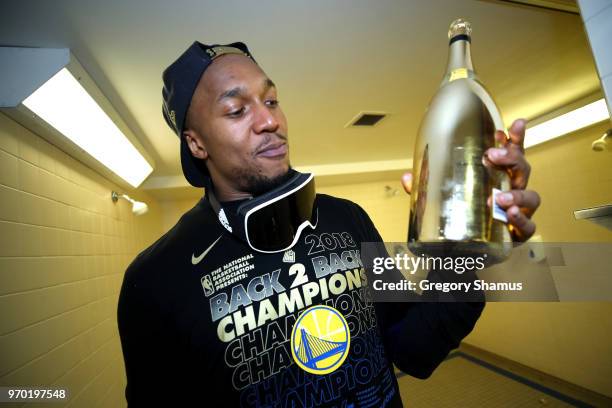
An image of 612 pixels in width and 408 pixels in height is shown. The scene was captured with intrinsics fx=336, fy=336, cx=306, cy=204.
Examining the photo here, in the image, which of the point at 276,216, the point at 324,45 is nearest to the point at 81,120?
the point at 324,45

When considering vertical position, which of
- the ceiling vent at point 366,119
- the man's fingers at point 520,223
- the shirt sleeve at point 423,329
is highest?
the ceiling vent at point 366,119

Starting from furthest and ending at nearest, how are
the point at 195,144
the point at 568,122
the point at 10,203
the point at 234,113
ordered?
the point at 568,122 < the point at 10,203 < the point at 195,144 < the point at 234,113

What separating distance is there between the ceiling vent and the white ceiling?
83 millimetres

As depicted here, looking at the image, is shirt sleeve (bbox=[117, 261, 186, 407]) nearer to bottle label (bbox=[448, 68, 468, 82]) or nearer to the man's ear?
the man's ear

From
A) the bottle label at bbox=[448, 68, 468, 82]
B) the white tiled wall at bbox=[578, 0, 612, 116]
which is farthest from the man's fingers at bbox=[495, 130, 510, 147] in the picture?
the white tiled wall at bbox=[578, 0, 612, 116]

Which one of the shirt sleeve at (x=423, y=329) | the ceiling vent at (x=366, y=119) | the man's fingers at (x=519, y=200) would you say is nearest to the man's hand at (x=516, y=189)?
the man's fingers at (x=519, y=200)

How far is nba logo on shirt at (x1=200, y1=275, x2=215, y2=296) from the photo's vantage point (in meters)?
0.76

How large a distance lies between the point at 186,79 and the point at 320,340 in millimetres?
749

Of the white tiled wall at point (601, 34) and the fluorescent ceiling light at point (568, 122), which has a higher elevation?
the fluorescent ceiling light at point (568, 122)

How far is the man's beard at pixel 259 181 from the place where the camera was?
0.80 m

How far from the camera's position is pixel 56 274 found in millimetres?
1648

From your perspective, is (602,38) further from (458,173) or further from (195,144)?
(195,144)

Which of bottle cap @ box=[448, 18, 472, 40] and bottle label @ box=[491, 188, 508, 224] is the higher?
bottle cap @ box=[448, 18, 472, 40]

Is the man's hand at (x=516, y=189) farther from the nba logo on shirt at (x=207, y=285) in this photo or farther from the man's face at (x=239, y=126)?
the nba logo on shirt at (x=207, y=285)
